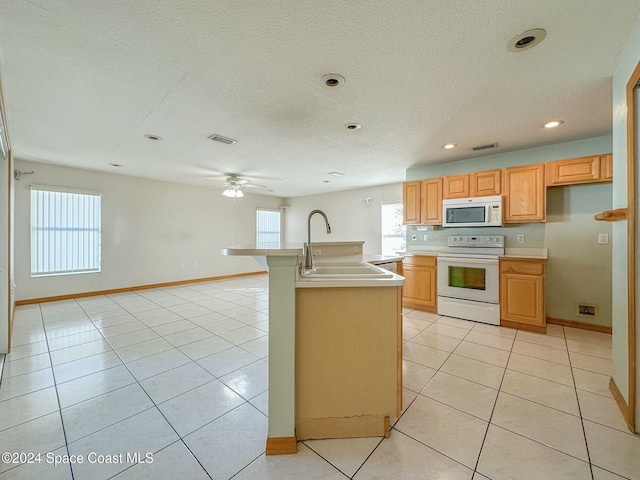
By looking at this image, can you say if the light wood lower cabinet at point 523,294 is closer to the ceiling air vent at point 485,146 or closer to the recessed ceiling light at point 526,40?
the ceiling air vent at point 485,146

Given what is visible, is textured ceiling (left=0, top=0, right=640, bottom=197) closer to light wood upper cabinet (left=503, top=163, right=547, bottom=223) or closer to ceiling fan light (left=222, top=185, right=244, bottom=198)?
light wood upper cabinet (left=503, top=163, right=547, bottom=223)

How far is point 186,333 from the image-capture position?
124 inches

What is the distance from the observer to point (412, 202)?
438 cm

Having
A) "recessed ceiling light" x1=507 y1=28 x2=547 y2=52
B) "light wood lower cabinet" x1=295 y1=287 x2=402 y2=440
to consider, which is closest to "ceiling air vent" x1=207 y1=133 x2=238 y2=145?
"light wood lower cabinet" x1=295 y1=287 x2=402 y2=440

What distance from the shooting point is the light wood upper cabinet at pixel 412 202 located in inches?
170

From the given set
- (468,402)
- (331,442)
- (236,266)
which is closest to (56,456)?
(331,442)

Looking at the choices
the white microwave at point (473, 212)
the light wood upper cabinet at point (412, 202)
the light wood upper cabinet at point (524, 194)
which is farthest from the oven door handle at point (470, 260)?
the light wood upper cabinet at point (412, 202)

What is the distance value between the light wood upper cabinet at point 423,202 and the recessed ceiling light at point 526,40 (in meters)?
2.55

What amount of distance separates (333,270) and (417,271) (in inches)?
95.5

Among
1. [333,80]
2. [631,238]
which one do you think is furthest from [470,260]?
[333,80]

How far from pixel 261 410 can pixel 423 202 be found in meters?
3.77

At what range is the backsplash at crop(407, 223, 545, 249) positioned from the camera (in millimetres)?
3555

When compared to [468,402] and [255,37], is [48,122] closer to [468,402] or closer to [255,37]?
[255,37]

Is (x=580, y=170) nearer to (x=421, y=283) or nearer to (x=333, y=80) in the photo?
(x=421, y=283)
